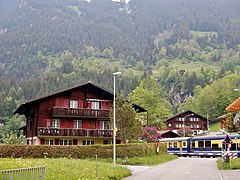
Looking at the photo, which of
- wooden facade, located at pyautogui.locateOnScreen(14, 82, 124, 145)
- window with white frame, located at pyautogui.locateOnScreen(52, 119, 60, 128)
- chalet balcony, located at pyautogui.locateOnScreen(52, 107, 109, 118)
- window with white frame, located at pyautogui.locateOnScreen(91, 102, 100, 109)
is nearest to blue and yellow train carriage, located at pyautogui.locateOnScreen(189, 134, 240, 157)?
wooden facade, located at pyautogui.locateOnScreen(14, 82, 124, 145)

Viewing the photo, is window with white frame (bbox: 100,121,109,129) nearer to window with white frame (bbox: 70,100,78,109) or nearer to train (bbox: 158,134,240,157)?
window with white frame (bbox: 70,100,78,109)

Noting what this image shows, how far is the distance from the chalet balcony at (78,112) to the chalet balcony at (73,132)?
1.87 metres

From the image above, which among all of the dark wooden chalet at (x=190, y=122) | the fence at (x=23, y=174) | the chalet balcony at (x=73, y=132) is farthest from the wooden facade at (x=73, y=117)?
the dark wooden chalet at (x=190, y=122)

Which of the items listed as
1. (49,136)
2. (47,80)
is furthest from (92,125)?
(47,80)

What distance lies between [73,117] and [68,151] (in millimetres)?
13714

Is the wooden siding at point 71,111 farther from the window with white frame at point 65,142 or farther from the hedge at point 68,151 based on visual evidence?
the hedge at point 68,151

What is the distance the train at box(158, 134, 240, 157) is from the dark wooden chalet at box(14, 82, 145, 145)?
967 centimetres

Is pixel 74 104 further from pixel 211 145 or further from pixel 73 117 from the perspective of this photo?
pixel 211 145

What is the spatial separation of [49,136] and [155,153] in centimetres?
1286

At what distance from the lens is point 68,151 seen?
35031 millimetres

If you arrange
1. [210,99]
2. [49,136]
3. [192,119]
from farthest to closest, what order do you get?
1. [210,99]
2. [192,119]
3. [49,136]

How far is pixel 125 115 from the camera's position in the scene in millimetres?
40062

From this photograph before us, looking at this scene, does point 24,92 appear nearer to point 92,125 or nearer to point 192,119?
point 192,119

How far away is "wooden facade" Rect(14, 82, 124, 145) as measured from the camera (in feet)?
154
